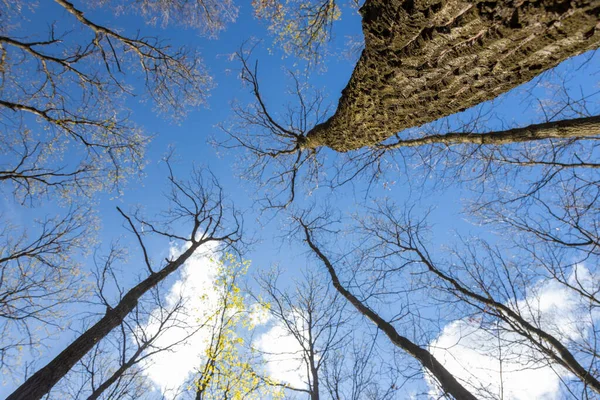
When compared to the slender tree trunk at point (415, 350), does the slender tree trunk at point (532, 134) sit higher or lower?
higher

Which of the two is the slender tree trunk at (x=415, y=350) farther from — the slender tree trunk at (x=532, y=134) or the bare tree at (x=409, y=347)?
the slender tree trunk at (x=532, y=134)

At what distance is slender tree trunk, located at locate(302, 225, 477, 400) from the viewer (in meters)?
3.60

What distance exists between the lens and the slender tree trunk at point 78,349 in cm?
338

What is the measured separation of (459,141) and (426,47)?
222cm

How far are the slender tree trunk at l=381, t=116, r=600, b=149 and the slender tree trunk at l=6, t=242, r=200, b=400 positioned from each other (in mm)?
5521

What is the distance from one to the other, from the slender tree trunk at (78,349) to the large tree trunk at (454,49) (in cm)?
500

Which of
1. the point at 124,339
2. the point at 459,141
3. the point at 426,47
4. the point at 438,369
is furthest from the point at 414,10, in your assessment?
the point at 124,339

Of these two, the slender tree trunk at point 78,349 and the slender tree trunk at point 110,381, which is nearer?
the slender tree trunk at point 78,349

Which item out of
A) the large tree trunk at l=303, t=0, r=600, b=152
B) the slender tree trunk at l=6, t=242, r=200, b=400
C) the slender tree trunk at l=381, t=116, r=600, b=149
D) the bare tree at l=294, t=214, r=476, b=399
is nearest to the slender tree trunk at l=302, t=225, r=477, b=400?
the bare tree at l=294, t=214, r=476, b=399

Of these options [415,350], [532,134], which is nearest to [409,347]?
[415,350]

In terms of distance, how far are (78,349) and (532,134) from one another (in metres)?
6.45

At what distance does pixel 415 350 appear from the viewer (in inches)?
175

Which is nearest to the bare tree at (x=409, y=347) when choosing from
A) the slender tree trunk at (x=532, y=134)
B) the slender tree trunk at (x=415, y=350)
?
the slender tree trunk at (x=415, y=350)

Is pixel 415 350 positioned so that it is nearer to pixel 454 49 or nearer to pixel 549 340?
pixel 549 340
